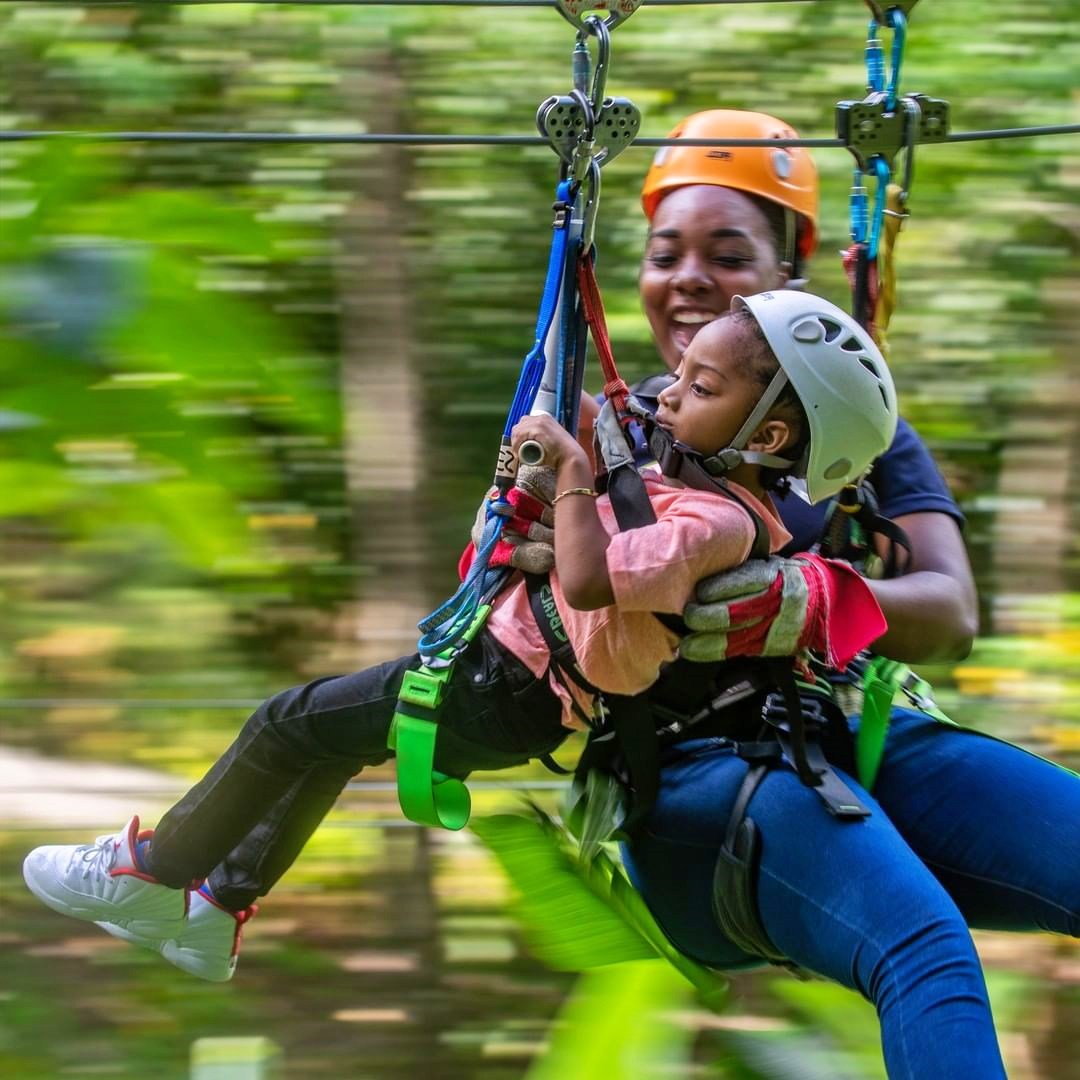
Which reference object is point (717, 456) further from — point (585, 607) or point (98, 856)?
point (98, 856)

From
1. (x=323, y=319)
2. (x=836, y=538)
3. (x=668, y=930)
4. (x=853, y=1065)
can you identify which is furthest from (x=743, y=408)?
(x=323, y=319)

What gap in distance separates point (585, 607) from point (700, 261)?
1.66 ft

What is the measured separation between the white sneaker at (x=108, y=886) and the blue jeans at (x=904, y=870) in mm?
512

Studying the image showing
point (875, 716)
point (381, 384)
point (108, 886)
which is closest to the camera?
point (875, 716)

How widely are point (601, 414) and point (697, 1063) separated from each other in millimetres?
1865

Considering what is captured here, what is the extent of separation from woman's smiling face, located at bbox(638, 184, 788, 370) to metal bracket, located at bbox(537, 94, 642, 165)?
0.20 meters

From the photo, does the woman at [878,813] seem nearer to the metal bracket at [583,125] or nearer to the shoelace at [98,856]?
the metal bracket at [583,125]

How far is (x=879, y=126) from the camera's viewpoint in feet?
5.38

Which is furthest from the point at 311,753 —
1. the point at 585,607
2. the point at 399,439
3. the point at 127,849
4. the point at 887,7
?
the point at 399,439

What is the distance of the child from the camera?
1.38 m

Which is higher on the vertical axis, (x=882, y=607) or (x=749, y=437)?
(x=749, y=437)

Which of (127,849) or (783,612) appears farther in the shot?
(127,849)

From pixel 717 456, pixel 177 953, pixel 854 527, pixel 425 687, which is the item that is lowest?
pixel 177 953

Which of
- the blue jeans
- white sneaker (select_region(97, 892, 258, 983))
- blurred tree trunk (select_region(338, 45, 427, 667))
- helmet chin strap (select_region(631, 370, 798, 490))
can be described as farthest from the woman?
blurred tree trunk (select_region(338, 45, 427, 667))
